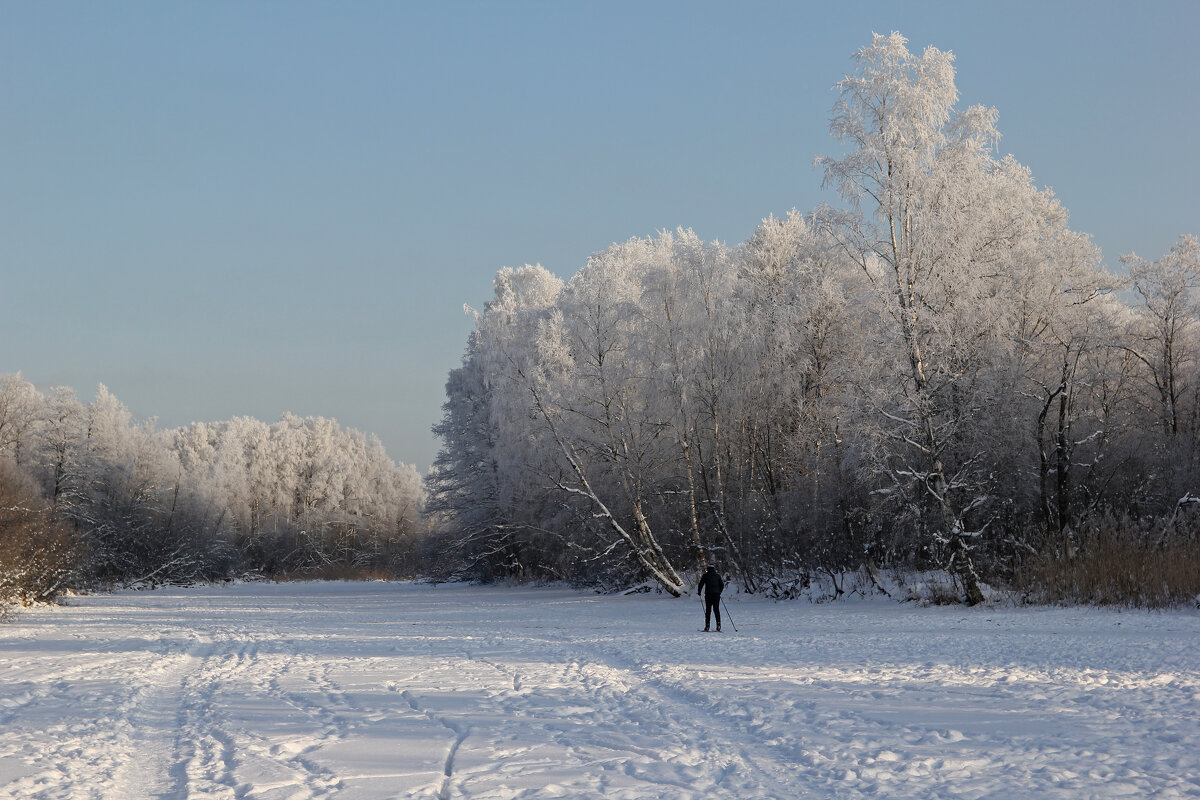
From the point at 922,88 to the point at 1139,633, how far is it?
14823mm

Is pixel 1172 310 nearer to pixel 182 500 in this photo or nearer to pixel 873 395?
pixel 873 395

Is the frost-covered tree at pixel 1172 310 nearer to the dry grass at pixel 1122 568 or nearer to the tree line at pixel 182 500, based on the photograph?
the dry grass at pixel 1122 568

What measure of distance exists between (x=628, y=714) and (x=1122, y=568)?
1619cm

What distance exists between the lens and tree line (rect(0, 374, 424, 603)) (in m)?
39.6

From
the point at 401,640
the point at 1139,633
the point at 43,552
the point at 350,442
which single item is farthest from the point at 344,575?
the point at 1139,633

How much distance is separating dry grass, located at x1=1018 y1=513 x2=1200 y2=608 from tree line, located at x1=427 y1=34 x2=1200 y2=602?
0.26ft

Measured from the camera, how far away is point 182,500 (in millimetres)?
72875

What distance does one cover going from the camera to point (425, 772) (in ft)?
24.5

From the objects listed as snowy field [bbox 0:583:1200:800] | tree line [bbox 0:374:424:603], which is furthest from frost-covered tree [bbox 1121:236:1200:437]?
tree line [bbox 0:374:424:603]

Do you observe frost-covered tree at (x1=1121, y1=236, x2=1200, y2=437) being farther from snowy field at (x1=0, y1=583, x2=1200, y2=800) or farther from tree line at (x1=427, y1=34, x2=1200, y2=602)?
snowy field at (x1=0, y1=583, x2=1200, y2=800)

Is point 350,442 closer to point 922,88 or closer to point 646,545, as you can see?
point 646,545

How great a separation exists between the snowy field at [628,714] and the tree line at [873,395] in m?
6.13

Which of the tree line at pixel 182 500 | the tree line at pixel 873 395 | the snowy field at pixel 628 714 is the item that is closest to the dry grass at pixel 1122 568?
the tree line at pixel 873 395

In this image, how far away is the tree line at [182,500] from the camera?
1561 inches
